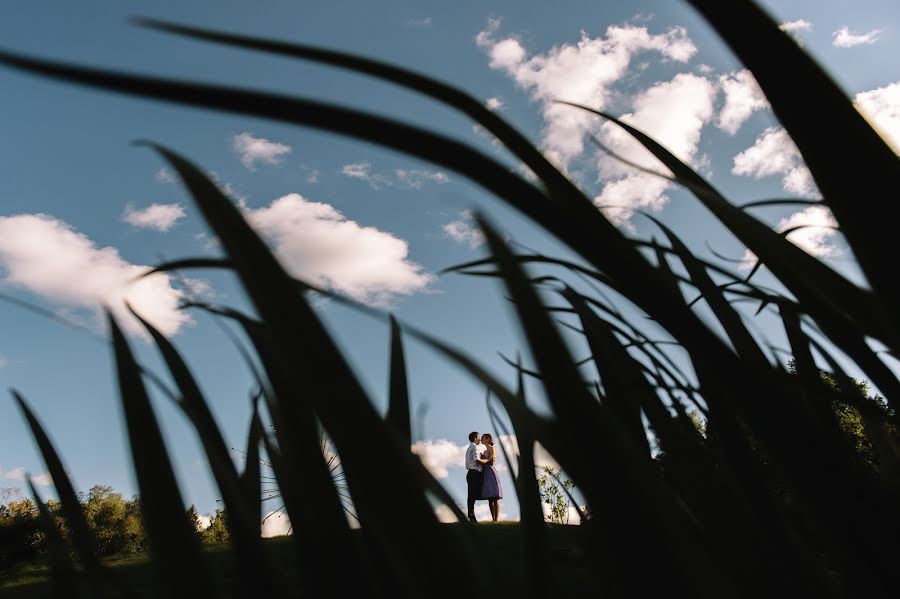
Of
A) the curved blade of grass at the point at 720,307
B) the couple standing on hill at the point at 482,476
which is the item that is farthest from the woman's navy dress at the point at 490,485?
the curved blade of grass at the point at 720,307

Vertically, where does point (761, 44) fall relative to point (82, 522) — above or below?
above

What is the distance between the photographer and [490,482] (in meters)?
8.69

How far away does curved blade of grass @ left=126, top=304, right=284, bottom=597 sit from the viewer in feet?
0.78

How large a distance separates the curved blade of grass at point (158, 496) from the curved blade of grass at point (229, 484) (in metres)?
0.02

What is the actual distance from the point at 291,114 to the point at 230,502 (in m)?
0.17

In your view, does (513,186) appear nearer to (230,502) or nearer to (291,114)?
(291,114)

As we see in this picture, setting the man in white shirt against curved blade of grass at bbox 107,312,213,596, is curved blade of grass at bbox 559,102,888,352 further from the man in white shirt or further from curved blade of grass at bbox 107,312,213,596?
the man in white shirt

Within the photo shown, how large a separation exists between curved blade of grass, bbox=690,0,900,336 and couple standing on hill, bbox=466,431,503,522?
8.49 m

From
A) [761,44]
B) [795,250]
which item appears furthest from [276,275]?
[795,250]

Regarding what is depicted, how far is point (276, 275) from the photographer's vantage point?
0.59 ft

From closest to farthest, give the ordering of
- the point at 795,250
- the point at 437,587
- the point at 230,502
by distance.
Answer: the point at 437,587 → the point at 230,502 → the point at 795,250

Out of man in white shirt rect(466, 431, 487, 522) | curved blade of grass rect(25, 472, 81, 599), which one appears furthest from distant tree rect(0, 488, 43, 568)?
man in white shirt rect(466, 431, 487, 522)

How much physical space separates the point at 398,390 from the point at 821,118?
28cm

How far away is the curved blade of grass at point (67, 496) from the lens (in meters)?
0.32
